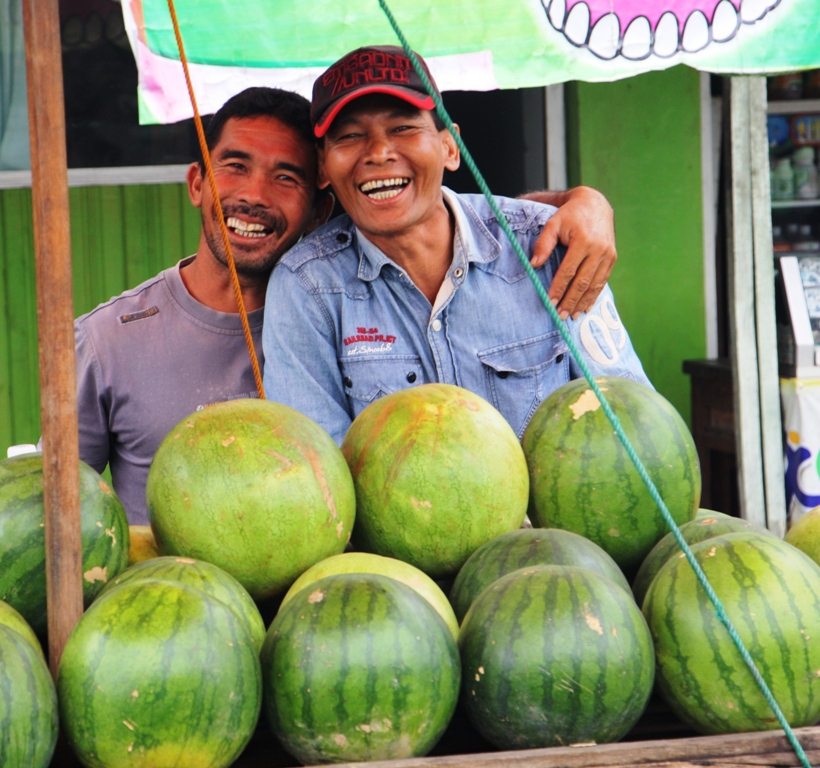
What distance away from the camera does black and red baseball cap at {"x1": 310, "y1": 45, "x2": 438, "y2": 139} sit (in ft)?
7.53

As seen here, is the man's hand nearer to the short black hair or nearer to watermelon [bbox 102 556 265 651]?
the short black hair

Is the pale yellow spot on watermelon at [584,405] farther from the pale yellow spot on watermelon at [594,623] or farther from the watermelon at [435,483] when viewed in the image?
→ the pale yellow spot on watermelon at [594,623]

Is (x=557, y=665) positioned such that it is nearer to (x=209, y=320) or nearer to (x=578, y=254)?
(x=578, y=254)

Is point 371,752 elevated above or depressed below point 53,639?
below

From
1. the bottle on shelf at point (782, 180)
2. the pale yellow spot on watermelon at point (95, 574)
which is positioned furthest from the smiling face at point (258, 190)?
the bottle on shelf at point (782, 180)

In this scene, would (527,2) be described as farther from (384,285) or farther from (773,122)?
(773,122)

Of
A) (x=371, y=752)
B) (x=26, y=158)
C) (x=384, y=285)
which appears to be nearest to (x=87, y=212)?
(x=26, y=158)

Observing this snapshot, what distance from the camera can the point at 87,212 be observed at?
4.76 meters

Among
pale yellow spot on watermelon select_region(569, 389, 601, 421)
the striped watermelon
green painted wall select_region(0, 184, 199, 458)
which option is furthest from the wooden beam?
the striped watermelon

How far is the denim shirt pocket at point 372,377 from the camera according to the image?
2.34m

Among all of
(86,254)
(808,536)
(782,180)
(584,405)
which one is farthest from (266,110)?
(782,180)

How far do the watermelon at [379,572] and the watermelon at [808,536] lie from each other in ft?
2.08

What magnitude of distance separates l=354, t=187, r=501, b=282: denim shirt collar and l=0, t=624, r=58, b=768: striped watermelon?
149 cm

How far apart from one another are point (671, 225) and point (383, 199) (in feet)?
9.97
